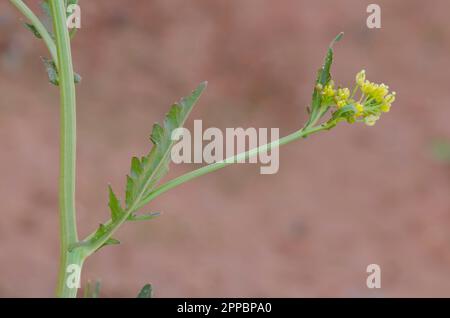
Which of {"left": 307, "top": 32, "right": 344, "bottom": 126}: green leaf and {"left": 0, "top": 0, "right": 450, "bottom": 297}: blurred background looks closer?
{"left": 307, "top": 32, "right": 344, "bottom": 126}: green leaf

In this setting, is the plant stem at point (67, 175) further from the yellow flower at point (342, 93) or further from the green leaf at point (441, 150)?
the green leaf at point (441, 150)

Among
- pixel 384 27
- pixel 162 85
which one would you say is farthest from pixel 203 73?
pixel 384 27

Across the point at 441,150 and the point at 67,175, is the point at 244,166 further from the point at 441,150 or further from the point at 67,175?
the point at 67,175

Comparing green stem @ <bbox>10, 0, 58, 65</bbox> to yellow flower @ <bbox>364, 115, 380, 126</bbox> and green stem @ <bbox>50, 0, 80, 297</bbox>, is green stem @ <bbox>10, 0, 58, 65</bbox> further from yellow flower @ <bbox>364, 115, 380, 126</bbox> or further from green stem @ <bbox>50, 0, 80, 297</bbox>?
yellow flower @ <bbox>364, 115, 380, 126</bbox>

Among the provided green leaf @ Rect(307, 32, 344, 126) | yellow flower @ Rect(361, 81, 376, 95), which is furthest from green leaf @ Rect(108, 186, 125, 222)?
yellow flower @ Rect(361, 81, 376, 95)

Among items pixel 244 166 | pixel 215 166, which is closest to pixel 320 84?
pixel 215 166
